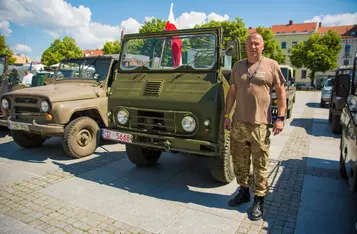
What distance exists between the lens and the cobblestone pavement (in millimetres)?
3096

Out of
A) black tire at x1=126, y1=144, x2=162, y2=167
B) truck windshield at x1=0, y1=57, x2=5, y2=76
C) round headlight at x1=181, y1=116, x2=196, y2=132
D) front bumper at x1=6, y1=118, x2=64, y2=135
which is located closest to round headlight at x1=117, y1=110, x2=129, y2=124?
black tire at x1=126, y1=144, x2=162, y2=167

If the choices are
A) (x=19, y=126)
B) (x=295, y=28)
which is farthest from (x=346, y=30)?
(x=19, y=126)

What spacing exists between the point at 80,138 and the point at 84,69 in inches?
73.2

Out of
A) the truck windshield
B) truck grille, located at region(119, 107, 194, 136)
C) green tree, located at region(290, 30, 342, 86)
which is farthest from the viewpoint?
green tree, located at region(290, 30, 342, 86)

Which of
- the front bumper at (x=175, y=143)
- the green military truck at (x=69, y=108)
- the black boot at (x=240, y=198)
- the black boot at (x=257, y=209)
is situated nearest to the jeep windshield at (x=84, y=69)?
the green military truck at (x=69, y=108)

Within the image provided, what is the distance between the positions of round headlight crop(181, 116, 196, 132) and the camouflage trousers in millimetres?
542

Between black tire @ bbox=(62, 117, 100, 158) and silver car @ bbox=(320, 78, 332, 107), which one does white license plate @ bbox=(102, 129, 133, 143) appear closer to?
black tire @ bbox=(62, 117, 100, 158)

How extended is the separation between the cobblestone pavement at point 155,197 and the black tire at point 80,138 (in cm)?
19

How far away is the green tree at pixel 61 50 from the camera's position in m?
46.5

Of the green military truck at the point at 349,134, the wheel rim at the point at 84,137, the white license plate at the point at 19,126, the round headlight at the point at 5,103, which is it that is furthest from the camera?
the round headlight at the point at 5,103

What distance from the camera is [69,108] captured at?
5230mm

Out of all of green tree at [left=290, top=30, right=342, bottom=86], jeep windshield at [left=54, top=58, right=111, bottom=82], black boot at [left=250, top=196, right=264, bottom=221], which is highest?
green tree at [left=290, top=30, right=342, bottom=86]

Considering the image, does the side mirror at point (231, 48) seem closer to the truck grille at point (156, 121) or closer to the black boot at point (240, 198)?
the truck grille at point (156, 121)

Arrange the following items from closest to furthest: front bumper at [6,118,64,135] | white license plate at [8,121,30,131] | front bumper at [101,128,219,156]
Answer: front bumper at [101,128,219,156] → front bumper at [6,118,64,135] → white license plate at [8,121,30,131]
